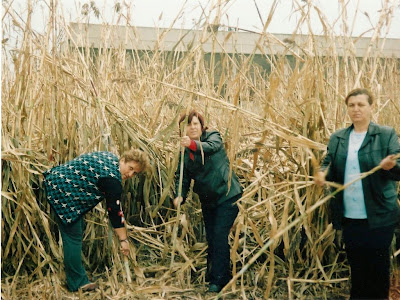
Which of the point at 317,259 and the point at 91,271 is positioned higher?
the point at 317,259

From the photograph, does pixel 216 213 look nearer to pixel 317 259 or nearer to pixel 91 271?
pixel 317 259

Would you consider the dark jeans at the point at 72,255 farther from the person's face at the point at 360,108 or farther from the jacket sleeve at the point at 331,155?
the person's face at the point at 360,108

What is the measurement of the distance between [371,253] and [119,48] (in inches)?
83.0

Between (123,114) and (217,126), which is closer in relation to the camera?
(123,114)

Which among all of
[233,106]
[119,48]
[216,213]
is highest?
[119,48]

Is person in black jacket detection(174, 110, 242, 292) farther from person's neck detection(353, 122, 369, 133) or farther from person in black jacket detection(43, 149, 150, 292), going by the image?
person's neck detection(353, 122, 369, 133)

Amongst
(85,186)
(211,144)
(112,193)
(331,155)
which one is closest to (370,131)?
(331,155)

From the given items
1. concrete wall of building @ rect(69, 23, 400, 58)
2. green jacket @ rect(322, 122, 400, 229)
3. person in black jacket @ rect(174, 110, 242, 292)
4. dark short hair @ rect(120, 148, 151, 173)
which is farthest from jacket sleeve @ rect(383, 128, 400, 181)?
dark short hair @ rect(120, 148, 151, 173)

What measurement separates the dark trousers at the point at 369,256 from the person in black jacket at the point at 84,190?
1.05m

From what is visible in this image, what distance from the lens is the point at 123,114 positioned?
8.46 feet

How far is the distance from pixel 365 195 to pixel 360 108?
1.16ft

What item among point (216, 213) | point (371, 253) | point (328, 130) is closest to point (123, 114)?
point (216, 213)

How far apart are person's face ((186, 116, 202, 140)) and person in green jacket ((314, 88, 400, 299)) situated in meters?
0.72

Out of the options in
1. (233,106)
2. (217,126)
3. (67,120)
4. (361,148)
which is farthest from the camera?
(217,126)
